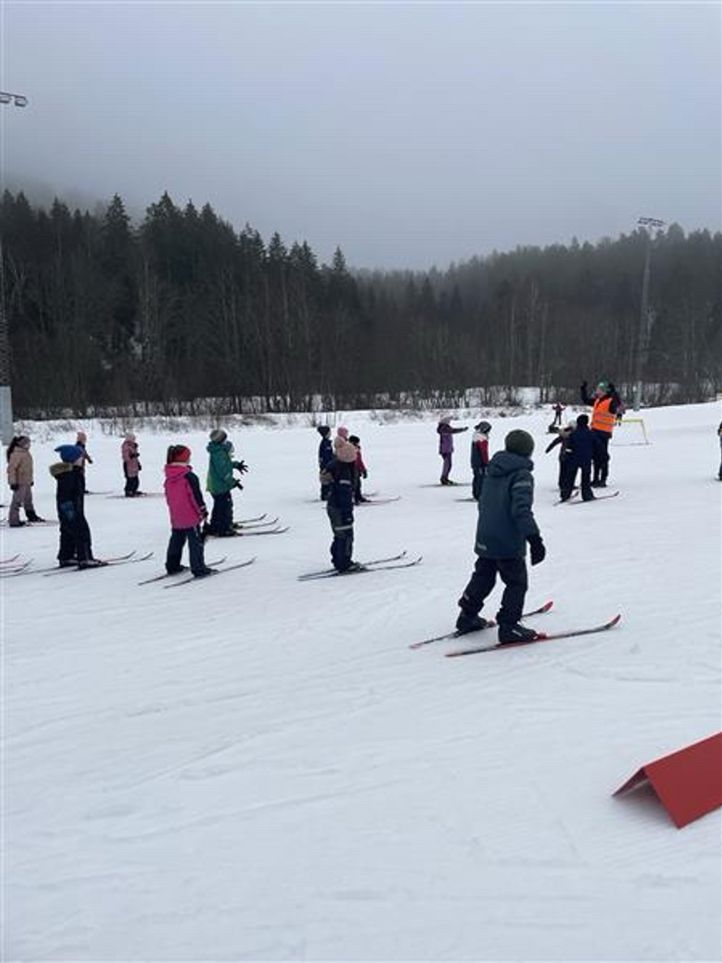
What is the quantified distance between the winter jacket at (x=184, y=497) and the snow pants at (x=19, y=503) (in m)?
5.94

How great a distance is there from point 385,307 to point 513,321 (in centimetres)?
1178

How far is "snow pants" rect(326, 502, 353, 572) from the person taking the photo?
28.2 feet

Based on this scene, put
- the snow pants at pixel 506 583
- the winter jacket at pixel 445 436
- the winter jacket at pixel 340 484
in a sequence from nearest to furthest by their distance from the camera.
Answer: the snow pants at pixel 506 583, the winter jacket at pixel 340 484, the winter jacket at pixel 445 436

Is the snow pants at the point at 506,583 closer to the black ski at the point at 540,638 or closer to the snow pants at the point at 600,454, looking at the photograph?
the black ski at the point at 540,638

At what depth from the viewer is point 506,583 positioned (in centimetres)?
563

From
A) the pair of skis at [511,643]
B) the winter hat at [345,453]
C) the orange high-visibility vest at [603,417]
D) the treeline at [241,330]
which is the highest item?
the treeline at [241,330]

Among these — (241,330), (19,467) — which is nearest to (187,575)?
(19,467)

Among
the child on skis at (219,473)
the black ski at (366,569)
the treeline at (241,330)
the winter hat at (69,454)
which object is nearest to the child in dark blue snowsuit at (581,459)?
the black ski at (366,569)

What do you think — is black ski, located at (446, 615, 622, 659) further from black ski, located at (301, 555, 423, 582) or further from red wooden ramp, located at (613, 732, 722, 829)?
black ski, located at (301, 555, 423, 582)

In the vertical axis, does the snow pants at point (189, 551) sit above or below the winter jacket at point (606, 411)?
below

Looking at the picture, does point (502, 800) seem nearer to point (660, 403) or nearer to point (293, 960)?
point (293, 960)

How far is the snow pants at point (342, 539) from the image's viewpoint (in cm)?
861

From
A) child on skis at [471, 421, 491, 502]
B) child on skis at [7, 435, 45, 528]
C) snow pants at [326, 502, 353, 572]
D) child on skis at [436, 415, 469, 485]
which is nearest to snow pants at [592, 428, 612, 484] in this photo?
child on skis at [471, 421, 491, 502]

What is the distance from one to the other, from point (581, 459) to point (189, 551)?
7.67 metres
